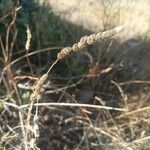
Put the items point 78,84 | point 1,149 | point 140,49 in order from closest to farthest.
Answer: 1. point 1,149
2. point 78,84
3. point 140,49

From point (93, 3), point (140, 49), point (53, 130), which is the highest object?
point (93, 3)

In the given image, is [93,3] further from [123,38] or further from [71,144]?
[71,144]

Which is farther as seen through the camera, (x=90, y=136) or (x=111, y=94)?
(x=111, y=94)

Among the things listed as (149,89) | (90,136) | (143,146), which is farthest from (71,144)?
(149,89)

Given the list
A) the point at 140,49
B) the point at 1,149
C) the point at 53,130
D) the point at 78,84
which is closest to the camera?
the point at 1,149

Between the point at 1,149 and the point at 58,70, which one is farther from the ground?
the point at 58,70

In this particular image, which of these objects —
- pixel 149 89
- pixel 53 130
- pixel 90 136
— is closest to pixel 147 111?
pixel 149 89

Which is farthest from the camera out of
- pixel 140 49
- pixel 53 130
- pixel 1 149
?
pixel 140 49

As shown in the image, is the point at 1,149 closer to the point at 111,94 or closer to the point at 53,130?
the point at 53,130

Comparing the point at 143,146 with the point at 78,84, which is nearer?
the point at 143,146
